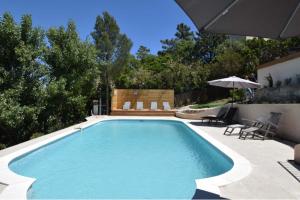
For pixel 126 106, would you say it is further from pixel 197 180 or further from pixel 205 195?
pixel 205 195

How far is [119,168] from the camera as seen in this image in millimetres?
6418

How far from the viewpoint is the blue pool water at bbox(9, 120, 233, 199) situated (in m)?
4.89

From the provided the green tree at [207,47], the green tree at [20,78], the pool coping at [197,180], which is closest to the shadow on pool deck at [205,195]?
the pool coping at [197,180]

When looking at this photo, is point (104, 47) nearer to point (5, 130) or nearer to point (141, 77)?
point (141, 77)

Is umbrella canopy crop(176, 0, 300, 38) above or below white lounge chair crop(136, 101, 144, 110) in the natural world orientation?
above

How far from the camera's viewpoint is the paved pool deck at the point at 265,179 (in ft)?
12.2

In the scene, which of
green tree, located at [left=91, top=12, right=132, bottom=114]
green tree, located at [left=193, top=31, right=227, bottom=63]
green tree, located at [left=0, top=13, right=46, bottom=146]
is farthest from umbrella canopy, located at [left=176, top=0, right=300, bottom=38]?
green tree, located at [left=193, top=31, right=227, bottom=63]

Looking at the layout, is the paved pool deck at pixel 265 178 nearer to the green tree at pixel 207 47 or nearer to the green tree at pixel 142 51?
the green tree at pixel 207 47

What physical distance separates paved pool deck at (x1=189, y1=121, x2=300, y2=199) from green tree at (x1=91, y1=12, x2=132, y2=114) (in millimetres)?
15534

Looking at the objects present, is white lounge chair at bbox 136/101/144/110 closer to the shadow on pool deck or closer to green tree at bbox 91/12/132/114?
green tree at bbox 91/12/132/114

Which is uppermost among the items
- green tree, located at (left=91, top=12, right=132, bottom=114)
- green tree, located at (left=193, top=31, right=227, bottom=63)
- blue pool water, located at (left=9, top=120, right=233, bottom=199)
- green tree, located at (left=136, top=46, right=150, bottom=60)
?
green tree, located at (left=136, top=46, right=150, bottom=60)

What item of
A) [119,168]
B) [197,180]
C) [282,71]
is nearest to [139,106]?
[282,71]

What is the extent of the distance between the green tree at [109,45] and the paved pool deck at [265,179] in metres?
15.5

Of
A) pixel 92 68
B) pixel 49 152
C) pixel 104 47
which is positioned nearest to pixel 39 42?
pixel 92 68
